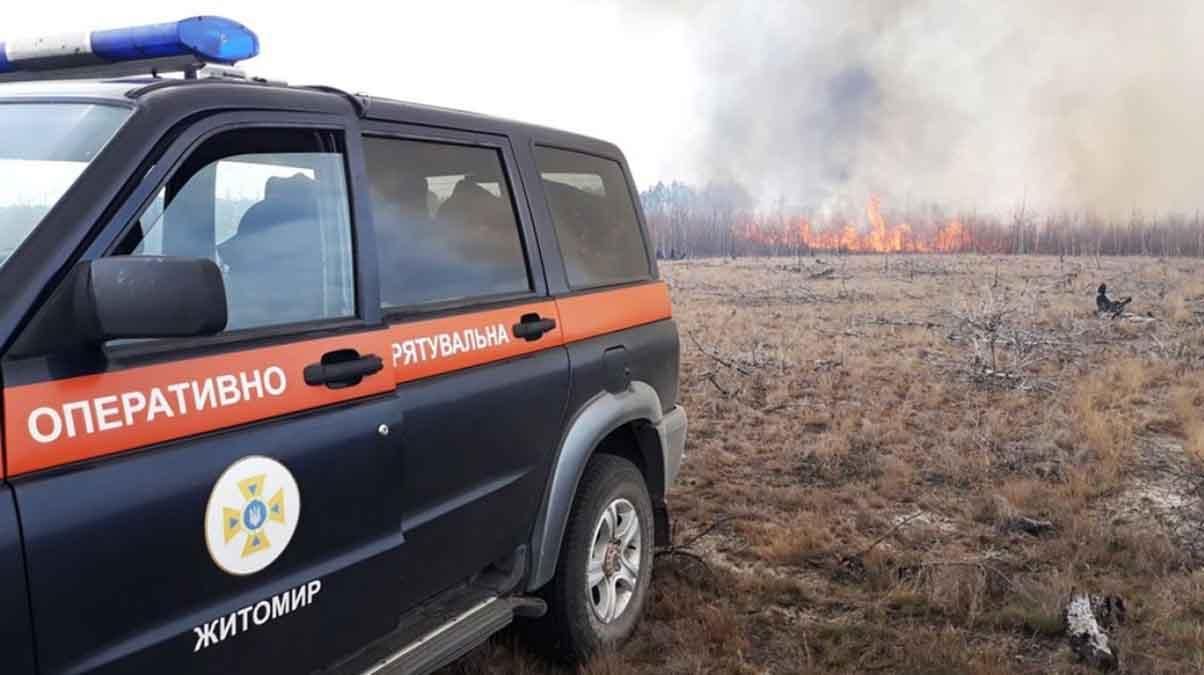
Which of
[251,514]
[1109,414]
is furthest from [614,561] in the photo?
[1109,414]

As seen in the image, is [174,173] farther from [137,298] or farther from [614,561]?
[614,561]

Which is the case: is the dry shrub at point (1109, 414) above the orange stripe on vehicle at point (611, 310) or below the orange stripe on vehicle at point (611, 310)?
below

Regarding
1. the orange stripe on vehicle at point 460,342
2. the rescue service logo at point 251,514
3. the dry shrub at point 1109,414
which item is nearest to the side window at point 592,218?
the orange stripe on vehicle at point 460,342

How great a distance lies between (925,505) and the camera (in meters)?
5.91

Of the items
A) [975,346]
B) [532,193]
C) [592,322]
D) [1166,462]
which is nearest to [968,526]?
[1166,462]

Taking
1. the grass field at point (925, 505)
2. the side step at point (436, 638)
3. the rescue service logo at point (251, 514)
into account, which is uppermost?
the rescue service logo at point (251, 514)

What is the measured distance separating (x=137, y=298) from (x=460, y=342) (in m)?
1.20

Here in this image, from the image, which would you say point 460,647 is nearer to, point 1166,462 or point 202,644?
point 202,644

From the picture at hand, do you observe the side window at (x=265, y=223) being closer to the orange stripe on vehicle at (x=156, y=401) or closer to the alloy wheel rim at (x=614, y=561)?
the orange stripe on vehicle at (x=156, y=401)

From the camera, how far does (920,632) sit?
3916 mm

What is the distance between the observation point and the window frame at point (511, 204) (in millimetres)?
2607

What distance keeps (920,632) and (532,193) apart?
2.51 m

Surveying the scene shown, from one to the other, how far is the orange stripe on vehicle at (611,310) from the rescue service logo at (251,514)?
1.44 metres

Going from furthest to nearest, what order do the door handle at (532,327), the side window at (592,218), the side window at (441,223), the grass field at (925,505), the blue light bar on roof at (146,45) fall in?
the grass field at (925,505)
the side window at (592,218)
the door handle at (532,327)
the side window at (441,223)
the blue light bar on roof at (146,45)
